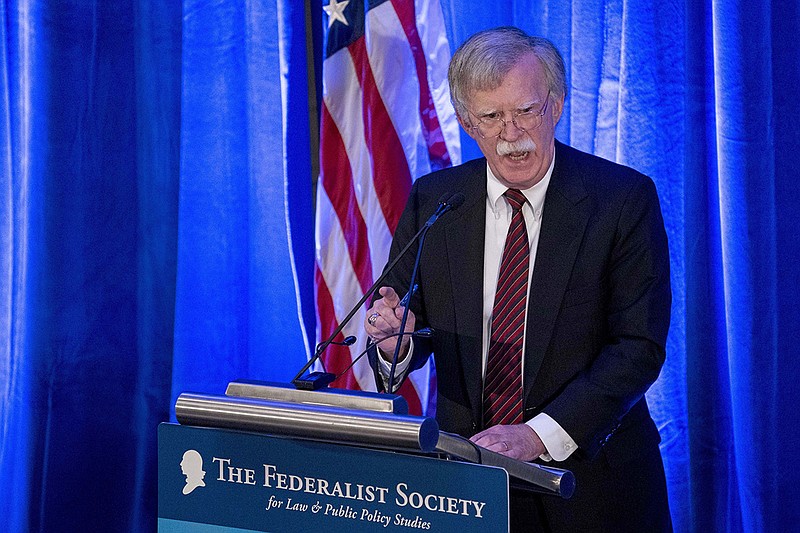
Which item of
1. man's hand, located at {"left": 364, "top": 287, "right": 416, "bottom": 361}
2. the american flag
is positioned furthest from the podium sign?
the american flag

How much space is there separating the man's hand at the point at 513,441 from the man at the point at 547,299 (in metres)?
0.13

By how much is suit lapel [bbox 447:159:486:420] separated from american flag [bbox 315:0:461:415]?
896mm

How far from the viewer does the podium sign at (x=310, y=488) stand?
1217 mm

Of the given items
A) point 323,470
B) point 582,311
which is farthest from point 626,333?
point 323,470

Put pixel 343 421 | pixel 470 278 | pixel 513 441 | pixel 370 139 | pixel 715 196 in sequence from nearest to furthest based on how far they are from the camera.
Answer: pixel 343 421 < pixel 513 441 < pixel 470 278 < pixel 715 196 < pixel 370 139

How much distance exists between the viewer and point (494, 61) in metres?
1.88

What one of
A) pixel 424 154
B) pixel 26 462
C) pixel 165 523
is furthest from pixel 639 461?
pixel 26 462

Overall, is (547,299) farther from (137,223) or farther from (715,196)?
(137,223)

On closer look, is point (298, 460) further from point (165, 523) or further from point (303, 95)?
point (303, 95)

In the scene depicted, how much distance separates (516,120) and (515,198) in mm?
176

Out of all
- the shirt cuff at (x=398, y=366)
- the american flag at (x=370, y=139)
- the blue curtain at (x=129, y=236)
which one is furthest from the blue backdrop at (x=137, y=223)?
the shirt cuff at (x=398, y=366)

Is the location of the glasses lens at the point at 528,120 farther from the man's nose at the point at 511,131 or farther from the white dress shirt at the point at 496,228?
the white dress shirt at the point at 496,228

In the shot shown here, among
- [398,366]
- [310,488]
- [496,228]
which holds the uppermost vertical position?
[496,228]

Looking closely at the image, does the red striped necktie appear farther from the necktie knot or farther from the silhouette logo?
the silhouette logo
